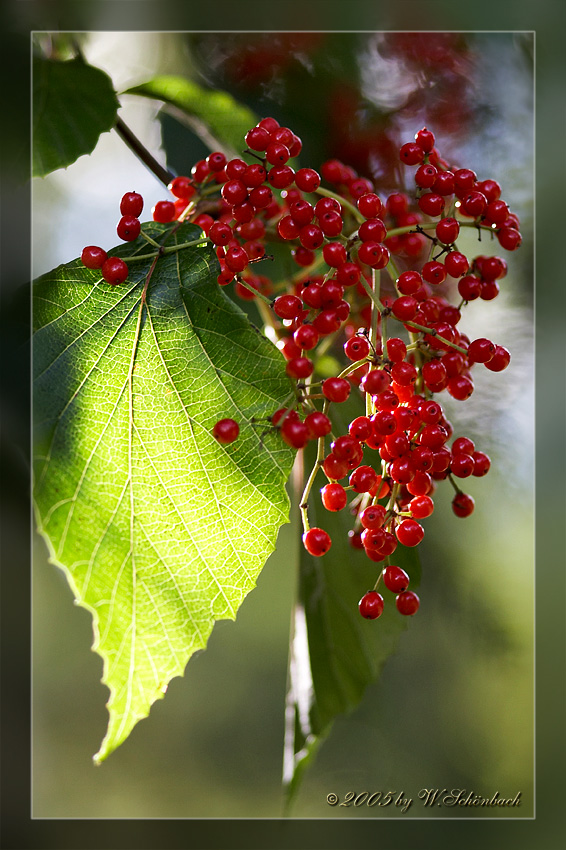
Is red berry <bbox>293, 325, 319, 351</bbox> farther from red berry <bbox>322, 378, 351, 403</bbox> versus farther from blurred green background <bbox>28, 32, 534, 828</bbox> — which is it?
blurred green background <bbox>28, 32, 534, 828</bbox>

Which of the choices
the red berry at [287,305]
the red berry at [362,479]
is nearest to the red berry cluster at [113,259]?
the red berry at [287,305]

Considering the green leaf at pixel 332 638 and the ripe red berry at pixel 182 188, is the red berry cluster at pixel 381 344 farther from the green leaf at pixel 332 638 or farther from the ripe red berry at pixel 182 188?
the green leaf at pixel 332 638

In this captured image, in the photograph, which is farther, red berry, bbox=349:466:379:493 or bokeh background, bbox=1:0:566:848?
bokeh background, bbox=1:0:566:848

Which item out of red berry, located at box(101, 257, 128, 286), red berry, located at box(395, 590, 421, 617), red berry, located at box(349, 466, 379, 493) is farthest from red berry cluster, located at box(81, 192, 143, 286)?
red berry, located at box(395, 590, 421, 617)

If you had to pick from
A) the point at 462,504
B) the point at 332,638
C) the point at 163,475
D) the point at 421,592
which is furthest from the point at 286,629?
the point at 163,475

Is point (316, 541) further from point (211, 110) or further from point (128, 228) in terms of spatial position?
point (211, 110)
